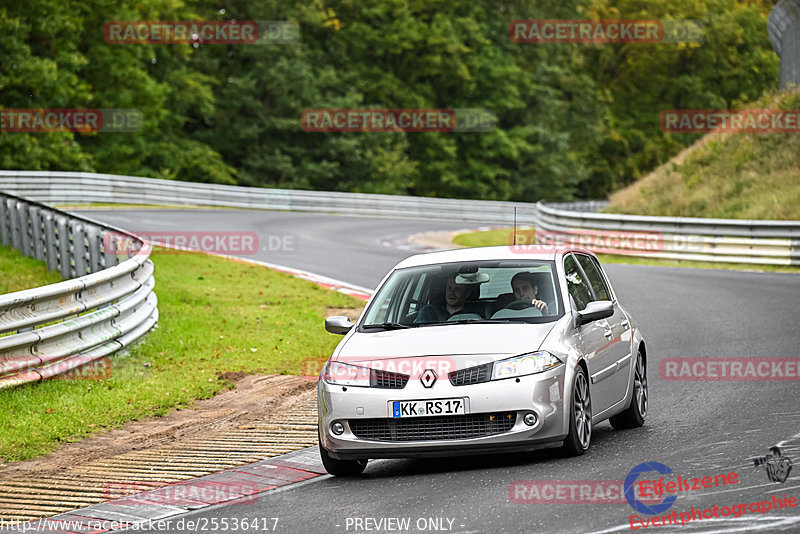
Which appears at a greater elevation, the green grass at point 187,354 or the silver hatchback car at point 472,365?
the silver hatchback car at point 472,365

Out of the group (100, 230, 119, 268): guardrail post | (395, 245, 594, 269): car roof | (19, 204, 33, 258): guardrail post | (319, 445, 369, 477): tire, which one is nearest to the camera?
(319, 445, 369, 477): tire

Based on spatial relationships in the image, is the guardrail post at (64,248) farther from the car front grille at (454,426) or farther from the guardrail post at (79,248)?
the car front grille at (454,426)

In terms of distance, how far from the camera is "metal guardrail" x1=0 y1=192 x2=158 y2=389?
10.4 meters

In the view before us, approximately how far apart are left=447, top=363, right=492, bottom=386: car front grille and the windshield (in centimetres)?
82

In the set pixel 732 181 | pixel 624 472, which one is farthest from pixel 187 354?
pixel 732 181

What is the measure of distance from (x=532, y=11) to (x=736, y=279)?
2028 inches

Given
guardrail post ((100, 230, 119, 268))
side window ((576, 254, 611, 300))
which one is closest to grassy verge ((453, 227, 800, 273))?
guardrail post ((100, 230, 119, 268))

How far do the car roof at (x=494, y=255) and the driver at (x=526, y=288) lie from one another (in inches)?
9.2

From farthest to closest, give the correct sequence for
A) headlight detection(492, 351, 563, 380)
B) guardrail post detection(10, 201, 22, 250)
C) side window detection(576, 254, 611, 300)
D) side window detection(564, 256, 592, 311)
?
guardrail post detection(10, 201, 22, 250) → side window detection(576, 254, 611, 300) → side window detection(564, 256, 592, 311) → headlight detection(492, 351, 563, 380)

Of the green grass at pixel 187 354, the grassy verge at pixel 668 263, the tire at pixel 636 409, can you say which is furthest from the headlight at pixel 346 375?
the grassy verge at pixel 668 263

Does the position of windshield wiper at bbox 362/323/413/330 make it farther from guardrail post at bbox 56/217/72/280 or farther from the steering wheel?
guardrail post at bbox 56/217/72/280

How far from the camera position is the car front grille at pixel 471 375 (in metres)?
7.70

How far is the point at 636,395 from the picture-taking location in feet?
31.1

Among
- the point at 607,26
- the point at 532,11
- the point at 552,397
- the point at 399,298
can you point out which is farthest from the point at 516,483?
the point at 607,26
